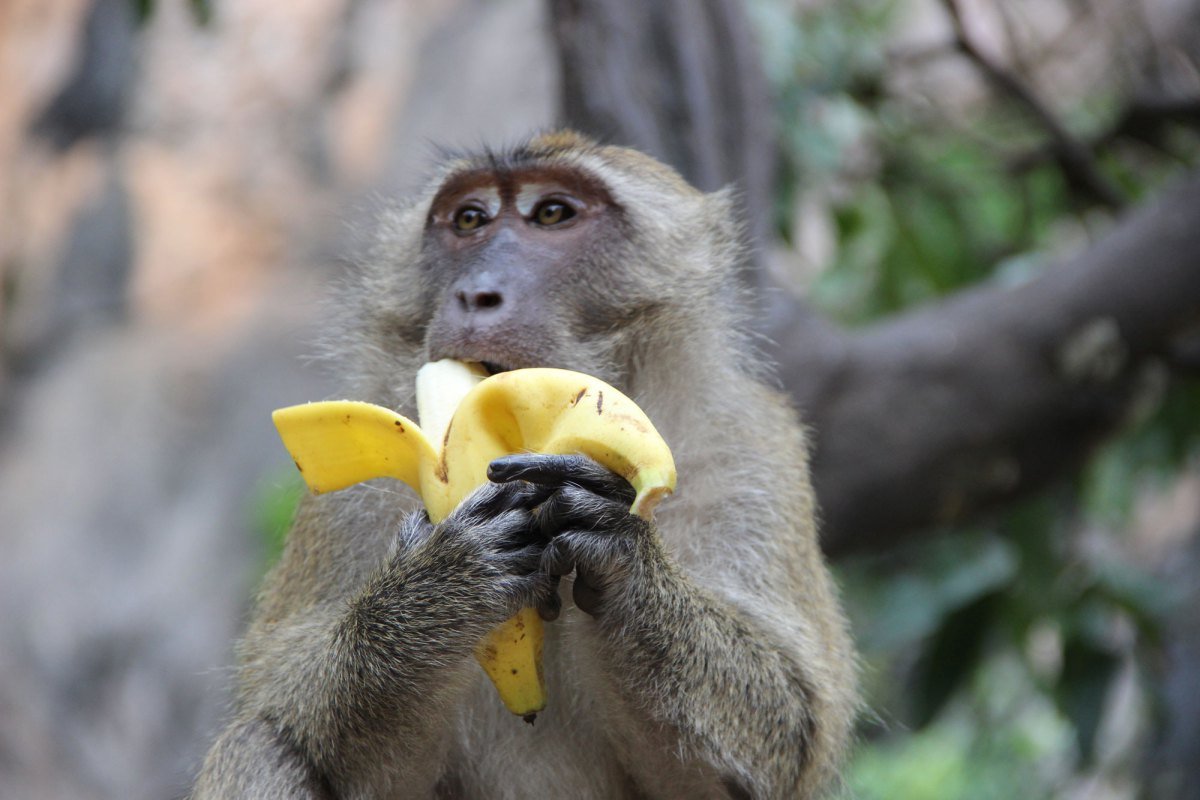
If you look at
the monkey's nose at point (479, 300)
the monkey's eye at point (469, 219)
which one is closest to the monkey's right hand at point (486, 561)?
the monkey's nose at point (479, 300)

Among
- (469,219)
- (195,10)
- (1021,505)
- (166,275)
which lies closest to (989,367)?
(1021,505)

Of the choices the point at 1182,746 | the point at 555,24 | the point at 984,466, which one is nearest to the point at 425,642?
the point at 555,24

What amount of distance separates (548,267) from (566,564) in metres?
0.88

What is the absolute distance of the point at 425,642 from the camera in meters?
2.80

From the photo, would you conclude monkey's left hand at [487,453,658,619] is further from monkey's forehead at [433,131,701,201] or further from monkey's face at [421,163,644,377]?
monkey's forehead at [433,131,701,201]

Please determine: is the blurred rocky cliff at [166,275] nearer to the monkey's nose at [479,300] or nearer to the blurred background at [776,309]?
the blurred background at [776,309]

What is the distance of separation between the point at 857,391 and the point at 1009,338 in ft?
2.27

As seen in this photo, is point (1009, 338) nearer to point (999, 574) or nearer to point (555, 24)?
point (999, 574)

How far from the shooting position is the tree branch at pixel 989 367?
570 centimetres

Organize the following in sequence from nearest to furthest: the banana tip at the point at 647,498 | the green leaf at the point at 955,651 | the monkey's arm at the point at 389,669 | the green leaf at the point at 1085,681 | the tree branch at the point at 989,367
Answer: the banana tip at the point at 647,498
the monkey's arm at the point at 389,669
the tree branch at the point at 989,367
the green leaf at the point at 1085,681
the green leaf at the point at 955,651

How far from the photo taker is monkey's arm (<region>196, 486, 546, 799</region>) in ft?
8.86

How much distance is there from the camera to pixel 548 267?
3.26 m

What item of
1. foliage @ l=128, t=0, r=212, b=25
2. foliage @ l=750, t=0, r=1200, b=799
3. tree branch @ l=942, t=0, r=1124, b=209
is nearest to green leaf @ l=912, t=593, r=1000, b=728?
foliage @ l=750, t=0, r=1200, b=799

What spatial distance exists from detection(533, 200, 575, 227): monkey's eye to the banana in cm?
70
